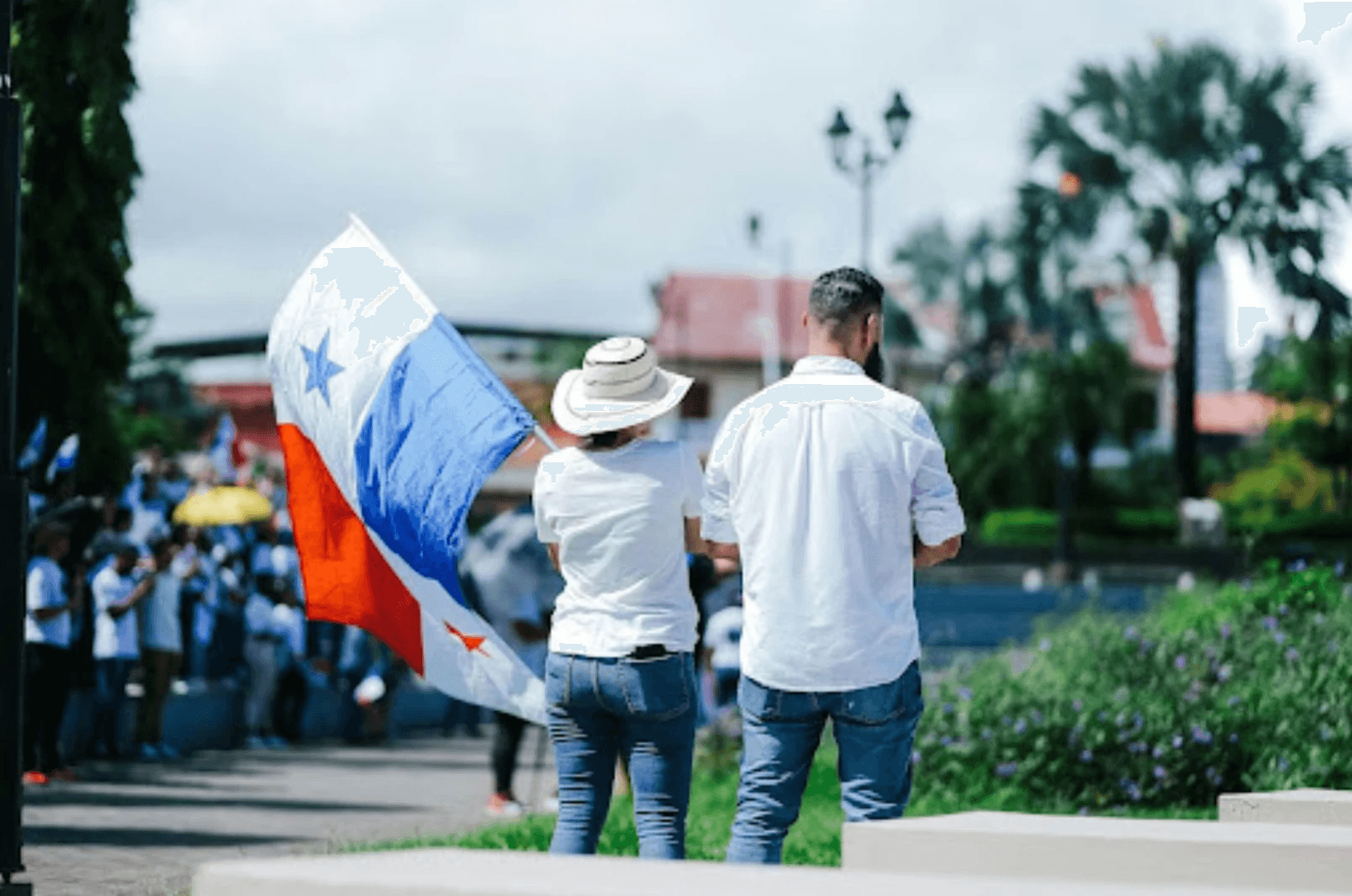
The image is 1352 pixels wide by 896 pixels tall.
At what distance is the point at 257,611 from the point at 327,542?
12.8 meters

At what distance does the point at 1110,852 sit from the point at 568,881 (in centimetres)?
146

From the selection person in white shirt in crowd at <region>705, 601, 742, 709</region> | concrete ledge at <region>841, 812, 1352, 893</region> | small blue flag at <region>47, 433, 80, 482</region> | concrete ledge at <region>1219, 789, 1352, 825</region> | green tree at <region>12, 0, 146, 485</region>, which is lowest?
person in white shirt in crowd at <region>705, 601, 742, 709</region>

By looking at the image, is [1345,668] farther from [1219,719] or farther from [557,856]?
[557,856]

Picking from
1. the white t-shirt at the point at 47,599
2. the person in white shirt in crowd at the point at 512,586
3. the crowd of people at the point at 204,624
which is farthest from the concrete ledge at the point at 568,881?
the white t-shirt at the point at 47,599

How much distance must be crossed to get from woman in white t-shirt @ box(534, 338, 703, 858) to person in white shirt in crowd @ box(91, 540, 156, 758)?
465 inches

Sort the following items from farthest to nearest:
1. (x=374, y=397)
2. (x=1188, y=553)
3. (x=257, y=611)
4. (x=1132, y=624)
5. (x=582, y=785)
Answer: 1. (x=1188, y=553)
2. (x=257, y=611)
3. (x=1132, y=624)
4. (x=374, y=397)
5. (x=582, y=785)

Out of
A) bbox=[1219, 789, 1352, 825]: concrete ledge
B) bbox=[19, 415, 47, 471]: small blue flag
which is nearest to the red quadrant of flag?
bbox=[1219, 789, 1352, 825]: concrete ledge

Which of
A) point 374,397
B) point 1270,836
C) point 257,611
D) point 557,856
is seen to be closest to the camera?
point 557,856

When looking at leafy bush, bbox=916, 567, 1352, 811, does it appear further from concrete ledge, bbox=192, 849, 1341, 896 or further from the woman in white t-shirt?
concrete ledge, bbox=192, 849, 1341, 896

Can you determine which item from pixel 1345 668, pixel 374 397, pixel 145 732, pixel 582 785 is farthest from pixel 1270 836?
pixel 145 732

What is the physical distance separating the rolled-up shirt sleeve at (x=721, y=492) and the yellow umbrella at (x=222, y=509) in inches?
594

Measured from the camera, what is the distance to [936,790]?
43.5 ft

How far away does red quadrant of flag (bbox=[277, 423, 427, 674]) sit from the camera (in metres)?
8.52

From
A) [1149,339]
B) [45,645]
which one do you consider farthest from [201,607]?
[1149,339]
